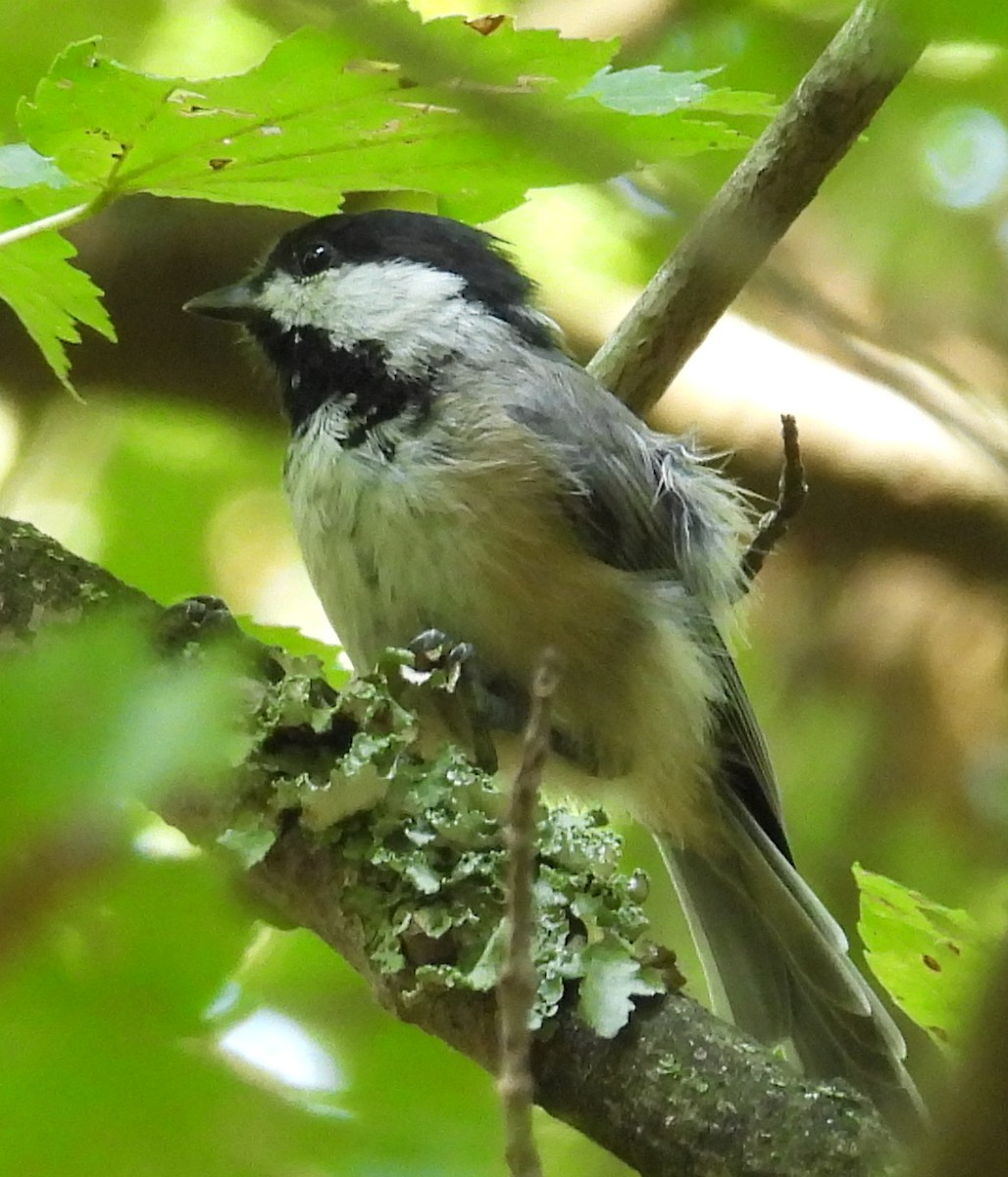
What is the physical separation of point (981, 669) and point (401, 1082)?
3.60 feet

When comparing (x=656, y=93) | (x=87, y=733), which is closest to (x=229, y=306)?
(x=656, y=93)

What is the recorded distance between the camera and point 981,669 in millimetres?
1650

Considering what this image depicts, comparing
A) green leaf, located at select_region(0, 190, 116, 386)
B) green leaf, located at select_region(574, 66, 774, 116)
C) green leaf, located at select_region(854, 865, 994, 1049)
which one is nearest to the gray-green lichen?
green leaf, located at select_region(854, 865, 994, 1049)

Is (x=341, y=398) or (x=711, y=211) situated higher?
(x=711, y=211)

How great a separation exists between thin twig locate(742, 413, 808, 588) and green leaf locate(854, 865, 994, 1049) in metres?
0.36

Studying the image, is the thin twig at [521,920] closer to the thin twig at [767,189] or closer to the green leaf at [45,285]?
the green leaf at [45,285]

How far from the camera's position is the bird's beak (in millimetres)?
1464

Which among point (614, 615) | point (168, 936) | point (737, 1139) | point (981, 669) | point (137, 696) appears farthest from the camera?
point (981, 669)

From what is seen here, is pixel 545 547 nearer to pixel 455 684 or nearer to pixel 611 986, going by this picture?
pixel 455 684

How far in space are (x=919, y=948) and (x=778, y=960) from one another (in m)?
0.51

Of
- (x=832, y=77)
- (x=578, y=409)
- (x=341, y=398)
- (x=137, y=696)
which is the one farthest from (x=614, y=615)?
(x=137, y=696)

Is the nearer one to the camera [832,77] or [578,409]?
[832,77]

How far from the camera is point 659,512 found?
142cm

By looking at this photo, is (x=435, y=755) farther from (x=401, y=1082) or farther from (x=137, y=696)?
(x=137, y=696)
